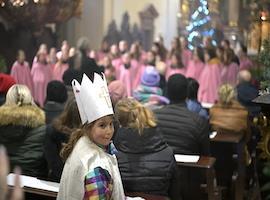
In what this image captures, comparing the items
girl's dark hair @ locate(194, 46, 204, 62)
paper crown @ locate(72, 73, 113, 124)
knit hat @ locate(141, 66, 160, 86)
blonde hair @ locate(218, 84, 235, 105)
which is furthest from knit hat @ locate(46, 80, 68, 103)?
girl's dark hair @ locate(194, 46, 204, 62)

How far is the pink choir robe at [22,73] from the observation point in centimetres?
855

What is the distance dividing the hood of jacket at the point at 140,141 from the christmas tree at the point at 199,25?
242 inches

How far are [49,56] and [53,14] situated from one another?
2.30 feet

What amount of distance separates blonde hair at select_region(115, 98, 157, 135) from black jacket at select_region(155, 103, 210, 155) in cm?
84

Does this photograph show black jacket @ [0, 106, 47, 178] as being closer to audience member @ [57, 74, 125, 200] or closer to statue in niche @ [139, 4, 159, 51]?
audience member @ [57, 74, 125, 200]

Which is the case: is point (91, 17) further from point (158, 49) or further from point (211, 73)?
point (211, 73)

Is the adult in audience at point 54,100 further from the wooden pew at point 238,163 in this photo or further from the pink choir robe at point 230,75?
the pink choir robe at point 230,75

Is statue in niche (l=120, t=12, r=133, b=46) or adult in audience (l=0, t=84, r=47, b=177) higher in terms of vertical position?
statue in niche (l=120, t=12, r=133, b=46)

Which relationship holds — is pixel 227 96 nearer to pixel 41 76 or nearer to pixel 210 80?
pixel 210 80

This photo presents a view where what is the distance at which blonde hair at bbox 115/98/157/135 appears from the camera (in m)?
3.52

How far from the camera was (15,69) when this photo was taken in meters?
8.56

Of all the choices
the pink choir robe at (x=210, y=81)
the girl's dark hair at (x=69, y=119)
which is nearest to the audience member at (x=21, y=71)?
the pink choir robe at (x=210, y=81)

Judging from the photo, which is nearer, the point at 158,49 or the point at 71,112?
the point at 71,112

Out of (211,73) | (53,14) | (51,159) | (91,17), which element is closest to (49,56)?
(53,14)
